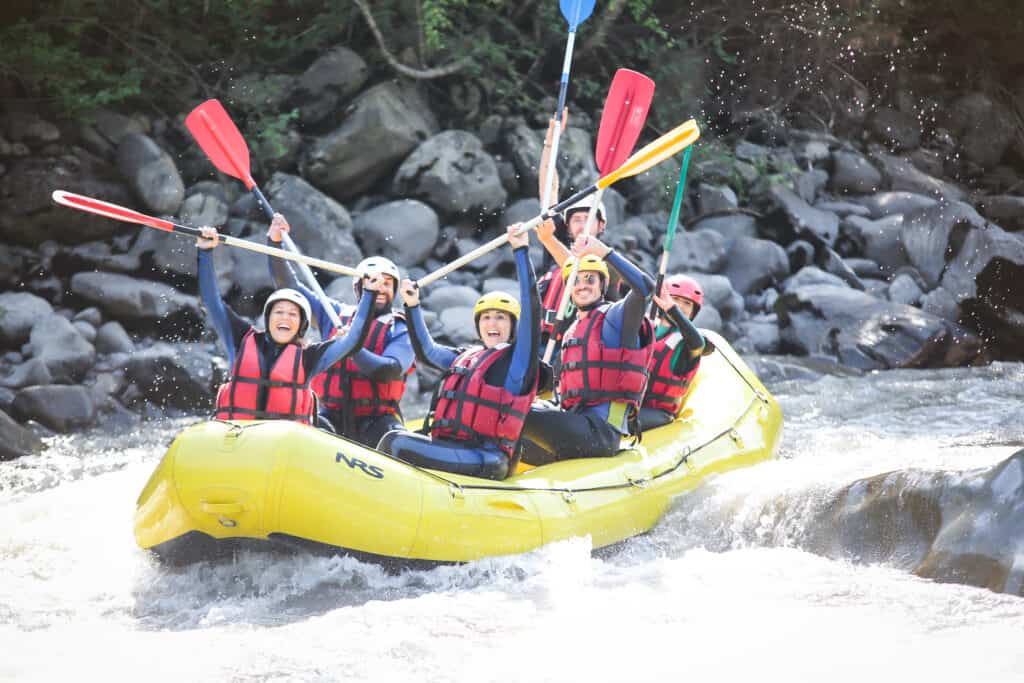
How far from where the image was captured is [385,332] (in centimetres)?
511

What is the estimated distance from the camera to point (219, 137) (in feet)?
19.4

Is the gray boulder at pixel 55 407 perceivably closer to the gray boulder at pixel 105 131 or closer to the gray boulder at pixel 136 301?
the gray boulder at pixel 136 301

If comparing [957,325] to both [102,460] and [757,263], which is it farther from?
[102,460]

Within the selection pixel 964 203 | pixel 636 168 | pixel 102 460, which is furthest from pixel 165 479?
pixel 964 203

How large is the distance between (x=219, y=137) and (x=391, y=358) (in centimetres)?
173

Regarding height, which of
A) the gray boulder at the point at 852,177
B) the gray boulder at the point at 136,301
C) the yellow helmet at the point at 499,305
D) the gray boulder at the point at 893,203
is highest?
the gray boulder at the point at 852,177

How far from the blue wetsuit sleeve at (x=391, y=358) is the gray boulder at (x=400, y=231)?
193 inches

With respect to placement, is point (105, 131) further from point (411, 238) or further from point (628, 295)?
point (628, 295)

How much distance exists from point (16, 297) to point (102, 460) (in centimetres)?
266

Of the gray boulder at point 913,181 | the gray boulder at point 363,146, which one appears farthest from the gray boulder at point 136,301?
the gray boulder at point 913,181

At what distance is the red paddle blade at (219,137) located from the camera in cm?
589

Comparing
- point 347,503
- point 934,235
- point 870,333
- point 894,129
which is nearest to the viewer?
point 347,503

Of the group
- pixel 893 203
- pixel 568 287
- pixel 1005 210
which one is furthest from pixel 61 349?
pixel 1005 210

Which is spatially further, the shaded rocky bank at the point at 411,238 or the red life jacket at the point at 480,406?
the shaded rocky bank at the point at 411,238
